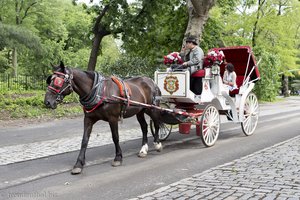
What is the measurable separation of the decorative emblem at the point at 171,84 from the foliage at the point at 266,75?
77.5 ft

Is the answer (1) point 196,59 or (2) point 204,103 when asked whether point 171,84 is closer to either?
(1) point 196,59

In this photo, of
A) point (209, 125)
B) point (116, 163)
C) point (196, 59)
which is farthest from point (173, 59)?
point (116, 163)

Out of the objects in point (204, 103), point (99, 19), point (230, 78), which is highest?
point (99, 19)

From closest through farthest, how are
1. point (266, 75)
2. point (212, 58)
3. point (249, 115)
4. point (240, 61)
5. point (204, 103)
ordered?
1. point (212, 58)
2. point (204, 103)
3. point (249, 115)
4. point (240, 61)
5. point (266, 75)

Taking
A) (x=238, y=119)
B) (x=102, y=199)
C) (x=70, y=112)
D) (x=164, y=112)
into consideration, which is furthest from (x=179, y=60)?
(x=70, y=112)

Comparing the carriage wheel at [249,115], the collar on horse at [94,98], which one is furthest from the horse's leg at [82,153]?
the carriage wheel at [249,115]

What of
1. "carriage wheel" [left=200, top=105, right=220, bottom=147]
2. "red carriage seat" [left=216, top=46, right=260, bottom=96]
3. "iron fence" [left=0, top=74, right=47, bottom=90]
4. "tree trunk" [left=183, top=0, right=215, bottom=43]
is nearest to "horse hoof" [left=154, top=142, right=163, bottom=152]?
"carriage wheel" [left=200, top=105, right=220, bottom=147]

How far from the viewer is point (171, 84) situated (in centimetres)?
1000

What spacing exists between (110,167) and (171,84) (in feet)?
10.0

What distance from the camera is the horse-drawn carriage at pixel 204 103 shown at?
9.86 m

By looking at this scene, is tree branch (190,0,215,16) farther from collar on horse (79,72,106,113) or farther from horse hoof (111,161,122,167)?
horse hoof (111,161,122,167)

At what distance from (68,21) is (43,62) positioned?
17224 millimetres

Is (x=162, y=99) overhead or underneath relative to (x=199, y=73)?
underneath

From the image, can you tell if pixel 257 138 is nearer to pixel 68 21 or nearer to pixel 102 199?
pixel 102 199
